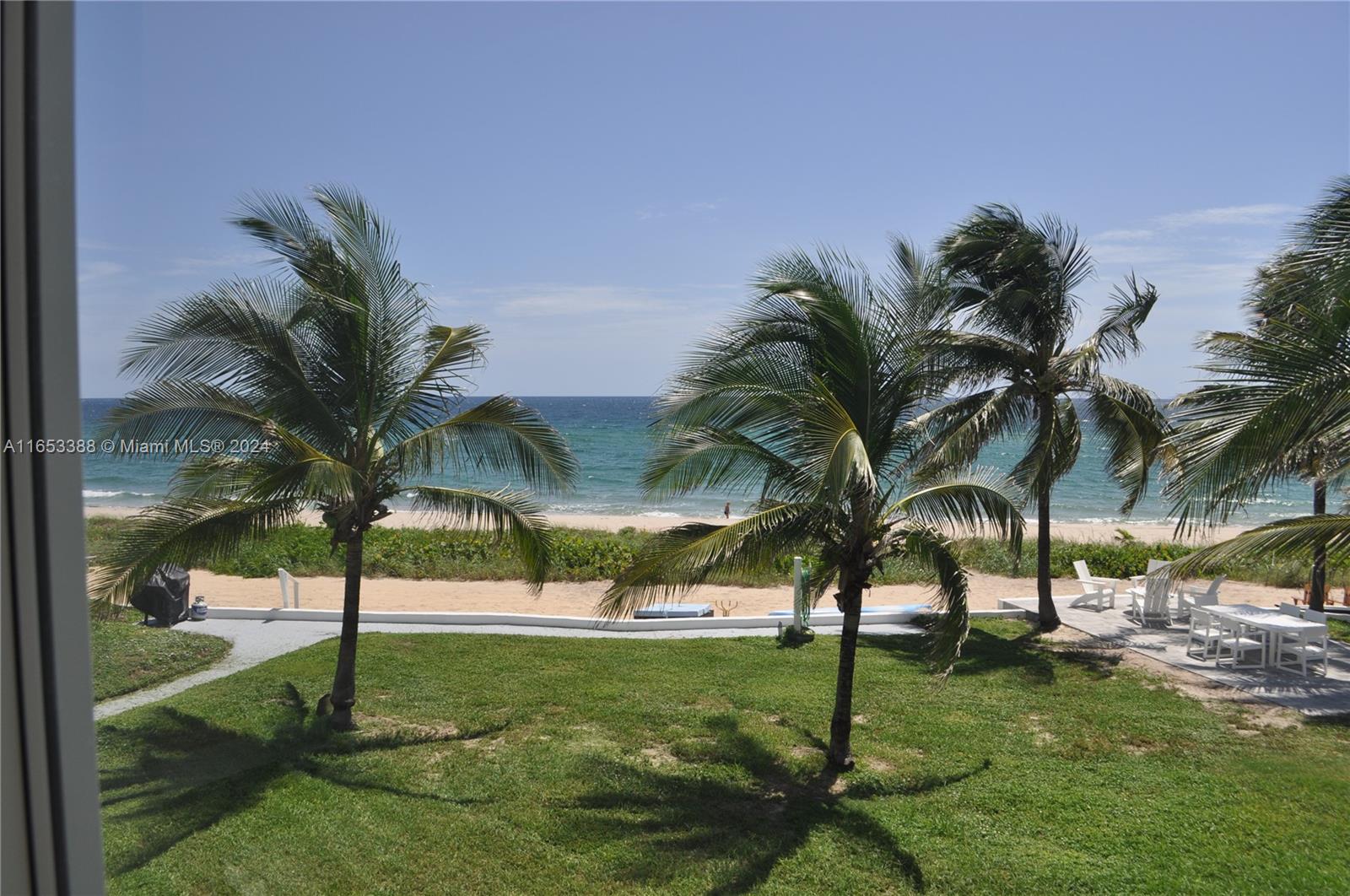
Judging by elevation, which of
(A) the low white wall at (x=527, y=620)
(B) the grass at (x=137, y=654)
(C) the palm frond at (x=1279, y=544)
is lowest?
(A) the low white wall at (x=527, y=620)

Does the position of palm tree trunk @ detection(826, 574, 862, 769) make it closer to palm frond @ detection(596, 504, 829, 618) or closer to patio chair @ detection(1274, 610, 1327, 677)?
palm frond @ detection(596, 504, 829, 618)

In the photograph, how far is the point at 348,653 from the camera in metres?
7.73

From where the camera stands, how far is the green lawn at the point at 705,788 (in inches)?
176

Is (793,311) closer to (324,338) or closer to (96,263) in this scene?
(324,338)

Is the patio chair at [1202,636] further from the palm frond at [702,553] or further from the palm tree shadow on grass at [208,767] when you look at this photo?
the palm tree shadow on grass at [208,767]

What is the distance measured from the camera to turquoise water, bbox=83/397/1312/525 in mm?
2850

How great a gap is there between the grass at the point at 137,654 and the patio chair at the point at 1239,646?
11.1 metres

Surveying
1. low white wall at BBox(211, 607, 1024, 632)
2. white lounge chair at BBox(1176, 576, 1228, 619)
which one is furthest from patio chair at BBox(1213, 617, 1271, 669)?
low white wall at BBox(211, 607, 1024, 632)

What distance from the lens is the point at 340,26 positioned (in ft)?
12.6

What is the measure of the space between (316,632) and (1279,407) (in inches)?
436

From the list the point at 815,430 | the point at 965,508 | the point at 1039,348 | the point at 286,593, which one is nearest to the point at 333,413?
the point at 815,430

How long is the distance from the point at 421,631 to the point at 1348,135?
36.3 ft

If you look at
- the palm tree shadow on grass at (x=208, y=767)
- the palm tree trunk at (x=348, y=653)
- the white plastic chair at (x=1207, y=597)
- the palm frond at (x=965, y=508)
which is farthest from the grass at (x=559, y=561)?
the palm frond at (x=965, y=508)

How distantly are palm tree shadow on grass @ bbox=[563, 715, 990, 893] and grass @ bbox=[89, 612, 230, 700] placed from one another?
2728 mm
